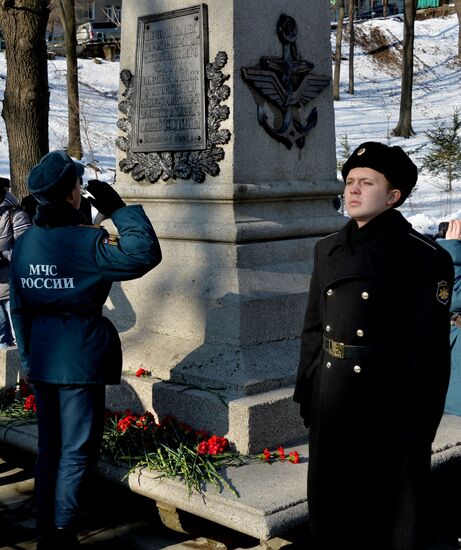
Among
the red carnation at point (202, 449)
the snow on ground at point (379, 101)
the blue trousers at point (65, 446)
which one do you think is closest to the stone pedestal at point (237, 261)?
the red carnation at point (202, 449)

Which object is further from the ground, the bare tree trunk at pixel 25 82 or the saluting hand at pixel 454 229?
the bare tree trunk at pixel 25 82

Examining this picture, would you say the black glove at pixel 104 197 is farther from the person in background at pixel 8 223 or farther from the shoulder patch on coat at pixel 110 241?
the person in background at pixel 8 223

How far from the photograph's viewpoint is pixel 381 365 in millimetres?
3176

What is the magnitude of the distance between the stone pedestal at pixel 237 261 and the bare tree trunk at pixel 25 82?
3888 millimetres

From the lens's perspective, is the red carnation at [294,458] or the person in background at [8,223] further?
the person in background at [8,223]

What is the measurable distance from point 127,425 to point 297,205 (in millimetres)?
1803

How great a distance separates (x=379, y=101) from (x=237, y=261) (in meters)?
33.6

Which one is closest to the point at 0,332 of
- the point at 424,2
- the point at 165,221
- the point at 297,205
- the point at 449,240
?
the point at 165,221

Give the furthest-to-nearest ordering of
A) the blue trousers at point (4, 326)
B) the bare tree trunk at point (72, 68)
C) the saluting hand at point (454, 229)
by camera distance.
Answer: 1. the bare tree trunk at point (72, 68)
2. the blue trousers at point (4, 326)
3. the saluting hand at point (454, 229)

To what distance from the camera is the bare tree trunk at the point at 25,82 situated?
9295 mm

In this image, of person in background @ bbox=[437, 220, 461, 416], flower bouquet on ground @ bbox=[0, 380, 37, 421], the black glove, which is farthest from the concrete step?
the black glove

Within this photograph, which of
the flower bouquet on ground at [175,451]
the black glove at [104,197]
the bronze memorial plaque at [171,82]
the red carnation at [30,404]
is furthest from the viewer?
the red carnation at [30,404]

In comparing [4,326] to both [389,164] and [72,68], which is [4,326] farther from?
[72,68]

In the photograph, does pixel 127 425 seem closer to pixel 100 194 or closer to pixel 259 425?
pixel 259 425
